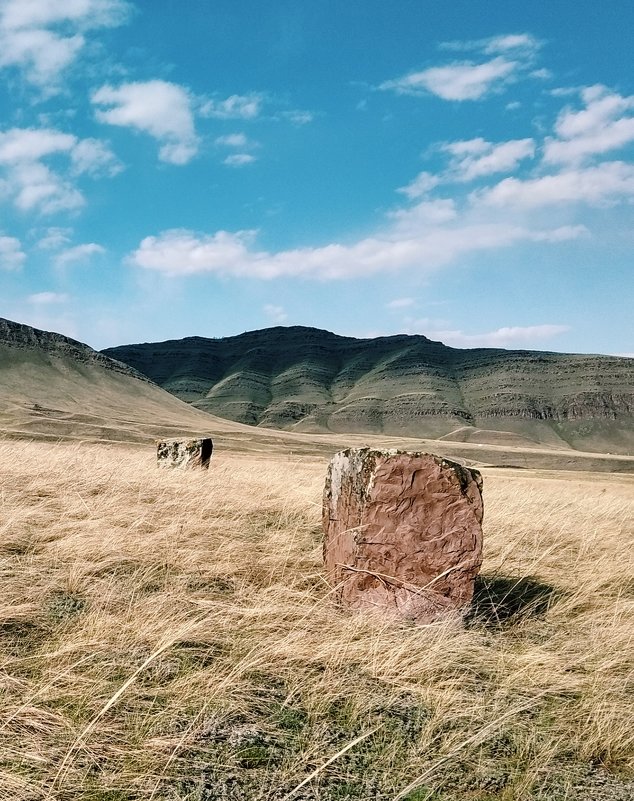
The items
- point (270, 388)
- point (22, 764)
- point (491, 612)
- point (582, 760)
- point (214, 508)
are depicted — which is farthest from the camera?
point (270, 388)

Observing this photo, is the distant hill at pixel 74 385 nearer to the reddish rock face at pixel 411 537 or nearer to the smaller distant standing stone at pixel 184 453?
the smaller distant standing stone at pixel 184 453

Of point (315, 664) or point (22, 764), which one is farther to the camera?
point (315, 664)

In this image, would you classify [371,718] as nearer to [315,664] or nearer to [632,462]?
[315,664]

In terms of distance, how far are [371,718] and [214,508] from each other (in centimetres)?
406

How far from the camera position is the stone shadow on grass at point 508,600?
4434 mm

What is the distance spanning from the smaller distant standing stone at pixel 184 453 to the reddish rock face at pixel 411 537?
9871 mm

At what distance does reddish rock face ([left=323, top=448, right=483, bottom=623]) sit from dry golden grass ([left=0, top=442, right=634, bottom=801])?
28cm

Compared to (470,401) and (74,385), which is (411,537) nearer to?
(74,385)

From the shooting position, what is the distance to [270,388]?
7692 inches

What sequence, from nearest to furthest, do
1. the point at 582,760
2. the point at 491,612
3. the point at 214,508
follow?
the point at 582,760 < the point at 491,612 < the point at 214,508

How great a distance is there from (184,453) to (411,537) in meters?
10.7

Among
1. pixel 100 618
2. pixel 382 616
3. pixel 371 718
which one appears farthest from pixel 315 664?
pixel 100 618

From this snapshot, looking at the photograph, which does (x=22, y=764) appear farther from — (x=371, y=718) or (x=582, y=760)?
(x=582, y=760)

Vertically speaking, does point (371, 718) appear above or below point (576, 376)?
below
